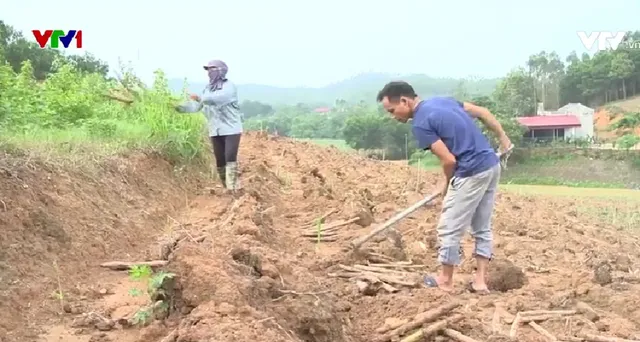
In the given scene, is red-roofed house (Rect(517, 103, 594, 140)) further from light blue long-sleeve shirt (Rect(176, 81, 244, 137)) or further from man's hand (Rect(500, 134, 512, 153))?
man's hand (Rect(500, 134, 512, 153))

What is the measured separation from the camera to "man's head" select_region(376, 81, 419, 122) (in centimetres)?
505

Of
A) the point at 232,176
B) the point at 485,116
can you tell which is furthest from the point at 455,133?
the point at 232,176

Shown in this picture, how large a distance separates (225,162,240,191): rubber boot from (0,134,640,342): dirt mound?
0.16 m

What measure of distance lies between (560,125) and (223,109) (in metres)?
40.5

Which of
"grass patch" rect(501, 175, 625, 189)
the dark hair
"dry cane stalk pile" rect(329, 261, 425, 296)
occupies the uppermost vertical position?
the dark hair

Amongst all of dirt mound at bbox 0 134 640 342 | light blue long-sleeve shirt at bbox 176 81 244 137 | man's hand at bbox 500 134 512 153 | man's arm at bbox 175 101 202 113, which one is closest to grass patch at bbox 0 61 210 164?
dirt mound at bbox 0 134 640 342

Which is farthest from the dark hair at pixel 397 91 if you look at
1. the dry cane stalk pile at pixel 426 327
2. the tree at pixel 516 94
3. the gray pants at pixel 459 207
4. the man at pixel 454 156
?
the tree at pixel 516 94

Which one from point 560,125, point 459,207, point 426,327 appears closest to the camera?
point 426,327

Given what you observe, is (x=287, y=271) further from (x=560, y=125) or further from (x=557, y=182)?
(x=560, y=125)

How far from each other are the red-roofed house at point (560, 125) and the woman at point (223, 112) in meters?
37.0

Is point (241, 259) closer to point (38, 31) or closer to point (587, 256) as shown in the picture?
point (587, 256)

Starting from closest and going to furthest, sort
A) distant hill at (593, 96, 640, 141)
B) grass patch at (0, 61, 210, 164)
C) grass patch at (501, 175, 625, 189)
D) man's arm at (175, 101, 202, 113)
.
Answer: grass patch at (0, 61, 210, 164), man's arm at (175, 101, 202, 113), grass patch at (501, 175, 625, 189), distant hill at (593, 96, 640, 141)

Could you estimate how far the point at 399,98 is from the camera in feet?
16.6

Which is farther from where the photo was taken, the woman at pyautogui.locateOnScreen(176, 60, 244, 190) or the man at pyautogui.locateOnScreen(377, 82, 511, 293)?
the woman at pyautogui.locateOnScreen(176, 60, 244, 190)
